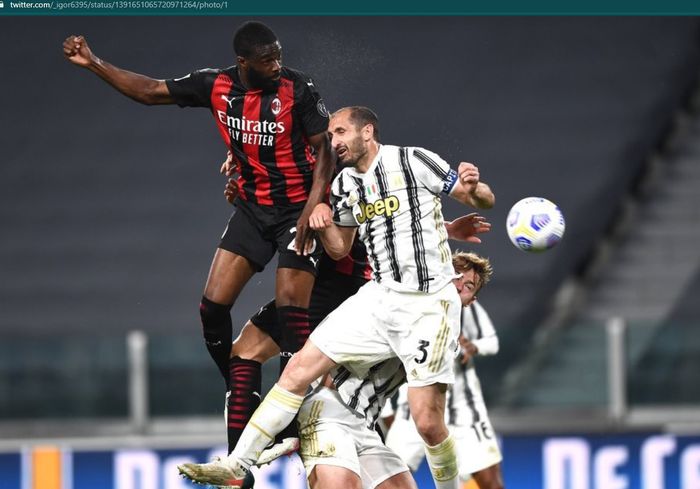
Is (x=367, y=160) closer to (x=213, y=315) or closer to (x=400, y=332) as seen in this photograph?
(x=400, y=332)

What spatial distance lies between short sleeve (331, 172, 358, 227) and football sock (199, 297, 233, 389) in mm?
602

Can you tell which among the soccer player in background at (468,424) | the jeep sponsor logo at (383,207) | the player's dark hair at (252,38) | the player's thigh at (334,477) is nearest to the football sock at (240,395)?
the player's thigh at (334,477)

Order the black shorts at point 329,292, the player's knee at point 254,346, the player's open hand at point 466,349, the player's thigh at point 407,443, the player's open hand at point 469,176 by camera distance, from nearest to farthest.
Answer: the player's open hand at point 469,176
the player's knee at point 254,346
the black shorts at point 329,292
the player's open hand at point 466,349
the player's thigh at point 407,443

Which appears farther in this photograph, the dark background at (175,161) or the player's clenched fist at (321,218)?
the dark background at (175,161)

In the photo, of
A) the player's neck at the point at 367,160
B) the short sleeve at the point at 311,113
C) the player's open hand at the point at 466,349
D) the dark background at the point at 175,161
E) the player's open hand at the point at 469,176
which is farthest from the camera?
the dark background at the point at 175,161

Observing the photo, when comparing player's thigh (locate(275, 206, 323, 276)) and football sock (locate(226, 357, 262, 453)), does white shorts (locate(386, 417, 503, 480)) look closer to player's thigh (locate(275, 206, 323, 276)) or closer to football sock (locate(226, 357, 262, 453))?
football sock (locate(226, 357, 262, 453))

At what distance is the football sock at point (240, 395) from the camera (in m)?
5.61

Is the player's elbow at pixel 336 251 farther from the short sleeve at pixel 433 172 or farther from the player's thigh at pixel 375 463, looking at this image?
the player's thigh at pixel 375 463

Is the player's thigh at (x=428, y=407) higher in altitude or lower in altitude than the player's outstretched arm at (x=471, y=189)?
lower

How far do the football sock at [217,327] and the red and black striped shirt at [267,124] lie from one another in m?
0.48

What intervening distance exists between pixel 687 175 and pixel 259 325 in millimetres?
7294

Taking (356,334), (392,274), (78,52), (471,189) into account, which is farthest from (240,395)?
(78,52)

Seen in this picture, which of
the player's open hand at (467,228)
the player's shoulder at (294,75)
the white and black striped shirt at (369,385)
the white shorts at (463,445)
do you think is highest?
the player's shoulder at (294,75)

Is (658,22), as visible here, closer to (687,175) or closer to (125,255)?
(687,175)
